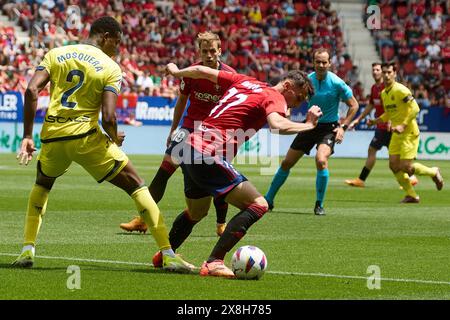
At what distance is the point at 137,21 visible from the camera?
1656 inches

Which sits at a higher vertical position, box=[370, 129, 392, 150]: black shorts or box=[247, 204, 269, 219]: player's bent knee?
box=[247, 204, 269, 219]: player's bent knee

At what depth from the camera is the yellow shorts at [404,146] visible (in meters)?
20.2

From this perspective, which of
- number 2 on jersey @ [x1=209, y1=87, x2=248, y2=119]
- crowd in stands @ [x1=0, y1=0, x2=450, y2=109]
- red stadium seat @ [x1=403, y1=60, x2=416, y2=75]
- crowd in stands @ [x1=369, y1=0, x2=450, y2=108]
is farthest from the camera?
red stadium seat @ [x1=403, y1=60, x2=416, y2=75]

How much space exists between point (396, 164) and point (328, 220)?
197 inches

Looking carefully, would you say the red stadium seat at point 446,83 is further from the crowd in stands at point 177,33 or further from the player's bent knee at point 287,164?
the player's bent knee at point 287,164

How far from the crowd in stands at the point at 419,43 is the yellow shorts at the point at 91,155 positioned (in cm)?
3078

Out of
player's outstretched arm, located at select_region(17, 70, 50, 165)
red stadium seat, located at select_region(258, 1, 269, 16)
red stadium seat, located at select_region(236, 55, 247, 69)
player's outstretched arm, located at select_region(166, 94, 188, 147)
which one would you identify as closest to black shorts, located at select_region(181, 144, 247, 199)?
player's outstretched arm, located at select_region(17, 70, 50, 165)

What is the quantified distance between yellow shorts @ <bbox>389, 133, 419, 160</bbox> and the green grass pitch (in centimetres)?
87

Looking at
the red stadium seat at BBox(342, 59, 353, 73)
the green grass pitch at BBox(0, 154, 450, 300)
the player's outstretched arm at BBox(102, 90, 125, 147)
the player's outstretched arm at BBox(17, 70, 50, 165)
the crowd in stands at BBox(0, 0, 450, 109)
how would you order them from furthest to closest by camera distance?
the red stadium seat at BBox(342, 59, 353, 73) < the crowd in stands at BBox(0, 0, 450, 109) < the player's outstretched arm at BBox(102, 90, 125, 147) < the player's outstretched arm at BBox(17, 70, 50, 165) < the green grass pitch at BBox(0, 154, 450, 300)

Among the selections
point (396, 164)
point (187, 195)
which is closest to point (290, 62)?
point (396, 164)

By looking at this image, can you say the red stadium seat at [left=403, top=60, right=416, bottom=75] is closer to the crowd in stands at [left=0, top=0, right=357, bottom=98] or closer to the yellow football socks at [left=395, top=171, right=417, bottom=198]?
the crowd in stands at [left=0, top=0, right=357, bottom=98]

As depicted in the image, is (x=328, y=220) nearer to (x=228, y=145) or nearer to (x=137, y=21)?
(x=228, y=145)

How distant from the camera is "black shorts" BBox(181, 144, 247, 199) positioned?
31.2ft

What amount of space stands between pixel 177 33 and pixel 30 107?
3312cm
